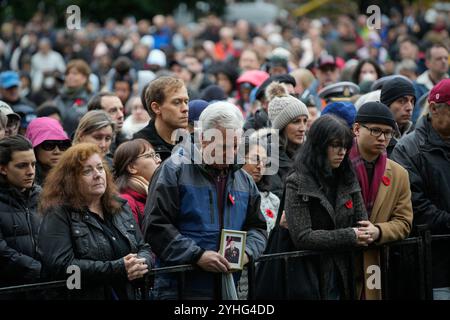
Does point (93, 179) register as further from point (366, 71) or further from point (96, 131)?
point (366, 71)

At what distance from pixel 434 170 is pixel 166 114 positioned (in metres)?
2.12

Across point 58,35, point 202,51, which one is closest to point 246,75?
point 202,51

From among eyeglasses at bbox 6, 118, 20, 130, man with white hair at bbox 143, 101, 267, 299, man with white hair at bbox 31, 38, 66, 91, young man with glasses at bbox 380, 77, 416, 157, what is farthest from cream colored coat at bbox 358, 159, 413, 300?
Answer: man with white hair at bbox 31, 38, 66, 91

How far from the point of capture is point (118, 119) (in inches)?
354

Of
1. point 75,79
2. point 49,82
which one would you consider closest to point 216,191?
point 75,79

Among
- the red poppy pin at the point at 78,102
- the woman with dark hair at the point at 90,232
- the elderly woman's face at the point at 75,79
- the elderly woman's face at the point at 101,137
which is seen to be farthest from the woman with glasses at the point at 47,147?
the elderly woman's face at the point at 75,79

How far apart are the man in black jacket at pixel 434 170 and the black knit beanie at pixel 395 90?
2.91 ft

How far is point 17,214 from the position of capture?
247 inches

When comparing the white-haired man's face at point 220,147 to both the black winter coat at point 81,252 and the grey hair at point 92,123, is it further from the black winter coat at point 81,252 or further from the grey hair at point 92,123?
the grey hair at point 92,123

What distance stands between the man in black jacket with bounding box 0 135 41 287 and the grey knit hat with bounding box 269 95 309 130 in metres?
2.24

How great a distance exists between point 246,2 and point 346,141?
2512cm

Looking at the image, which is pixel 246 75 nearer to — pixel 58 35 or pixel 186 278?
pixel 186 278

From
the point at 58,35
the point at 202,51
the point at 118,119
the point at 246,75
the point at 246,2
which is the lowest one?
the point at 118,119
